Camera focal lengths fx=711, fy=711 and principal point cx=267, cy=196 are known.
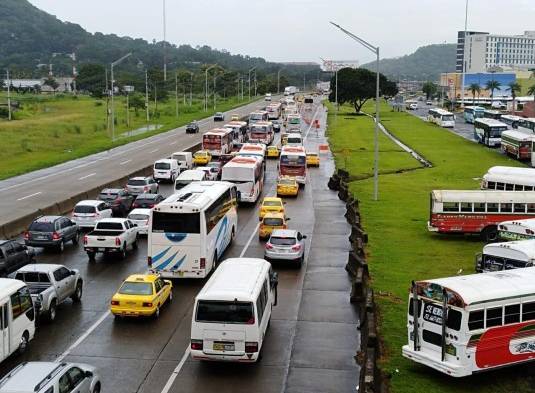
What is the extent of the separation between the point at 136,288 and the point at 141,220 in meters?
13.3

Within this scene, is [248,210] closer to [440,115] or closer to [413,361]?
[413,361]

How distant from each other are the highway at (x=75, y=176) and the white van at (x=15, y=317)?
18.0 meters

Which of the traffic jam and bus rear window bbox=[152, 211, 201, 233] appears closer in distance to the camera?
the traffic jam

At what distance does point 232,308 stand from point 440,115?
338 feet

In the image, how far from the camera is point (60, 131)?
98500mm

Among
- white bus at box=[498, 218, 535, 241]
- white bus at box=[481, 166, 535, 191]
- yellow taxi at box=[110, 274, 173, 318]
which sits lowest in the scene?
yellow taxi at box=[110, 274, 173, 318]

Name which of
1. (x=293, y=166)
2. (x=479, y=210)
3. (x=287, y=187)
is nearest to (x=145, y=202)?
(x=287, y=187)

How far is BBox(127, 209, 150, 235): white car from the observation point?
35.5m

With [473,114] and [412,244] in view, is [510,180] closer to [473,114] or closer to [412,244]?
[412,244]

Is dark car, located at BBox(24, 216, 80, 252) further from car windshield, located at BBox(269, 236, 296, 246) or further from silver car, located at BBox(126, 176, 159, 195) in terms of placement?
silver car, located at BBox(126, 176, 159, 195)

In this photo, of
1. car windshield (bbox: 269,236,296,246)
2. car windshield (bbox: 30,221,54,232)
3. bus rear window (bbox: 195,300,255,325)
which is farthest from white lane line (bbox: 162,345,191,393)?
car windshield (bbox: 30,221,54,232)

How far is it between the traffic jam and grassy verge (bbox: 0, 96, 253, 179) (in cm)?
2340

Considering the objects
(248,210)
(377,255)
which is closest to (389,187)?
(248,210)

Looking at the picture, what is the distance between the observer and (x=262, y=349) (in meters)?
20.4
